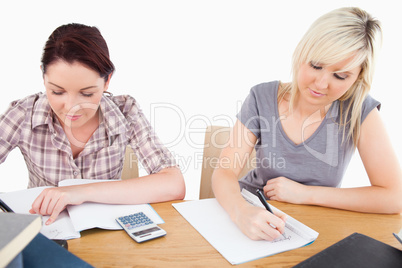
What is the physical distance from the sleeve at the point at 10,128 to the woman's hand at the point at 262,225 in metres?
0.87

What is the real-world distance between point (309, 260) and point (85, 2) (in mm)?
2244

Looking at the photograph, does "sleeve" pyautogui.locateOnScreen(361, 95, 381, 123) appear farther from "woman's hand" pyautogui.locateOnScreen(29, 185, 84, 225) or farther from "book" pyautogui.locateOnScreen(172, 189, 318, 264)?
"woman's hand" pyautogui.locateOnScreen(29, 185, 84, 225)

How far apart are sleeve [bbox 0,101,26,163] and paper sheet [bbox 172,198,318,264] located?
65 centimetres

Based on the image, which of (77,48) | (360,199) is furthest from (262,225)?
(77,48)

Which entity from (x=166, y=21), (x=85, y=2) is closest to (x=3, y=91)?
(x=85, y=2)

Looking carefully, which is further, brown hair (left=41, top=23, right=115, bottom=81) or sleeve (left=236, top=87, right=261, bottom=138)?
sleeve (left=236, top=87, right=261, bottom=138)

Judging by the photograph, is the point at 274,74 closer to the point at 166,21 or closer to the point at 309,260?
the point at 166,21

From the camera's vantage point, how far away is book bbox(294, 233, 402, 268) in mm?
638

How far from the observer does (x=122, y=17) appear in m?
2.27

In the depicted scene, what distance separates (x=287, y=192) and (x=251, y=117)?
37 centimetres

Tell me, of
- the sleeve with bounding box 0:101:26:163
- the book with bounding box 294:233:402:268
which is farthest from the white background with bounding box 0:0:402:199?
the book with bounding box 294:233:402:268

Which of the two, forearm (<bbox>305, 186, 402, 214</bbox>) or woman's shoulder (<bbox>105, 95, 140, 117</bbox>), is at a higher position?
woman's shoulder (<bbox>105, 95, 140, 117</bbox>)

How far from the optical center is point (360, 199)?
3.33 feet

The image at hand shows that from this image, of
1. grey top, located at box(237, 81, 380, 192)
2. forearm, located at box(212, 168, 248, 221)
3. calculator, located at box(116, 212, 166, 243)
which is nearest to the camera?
calculator, located at box(116, 212, 166, 243)
